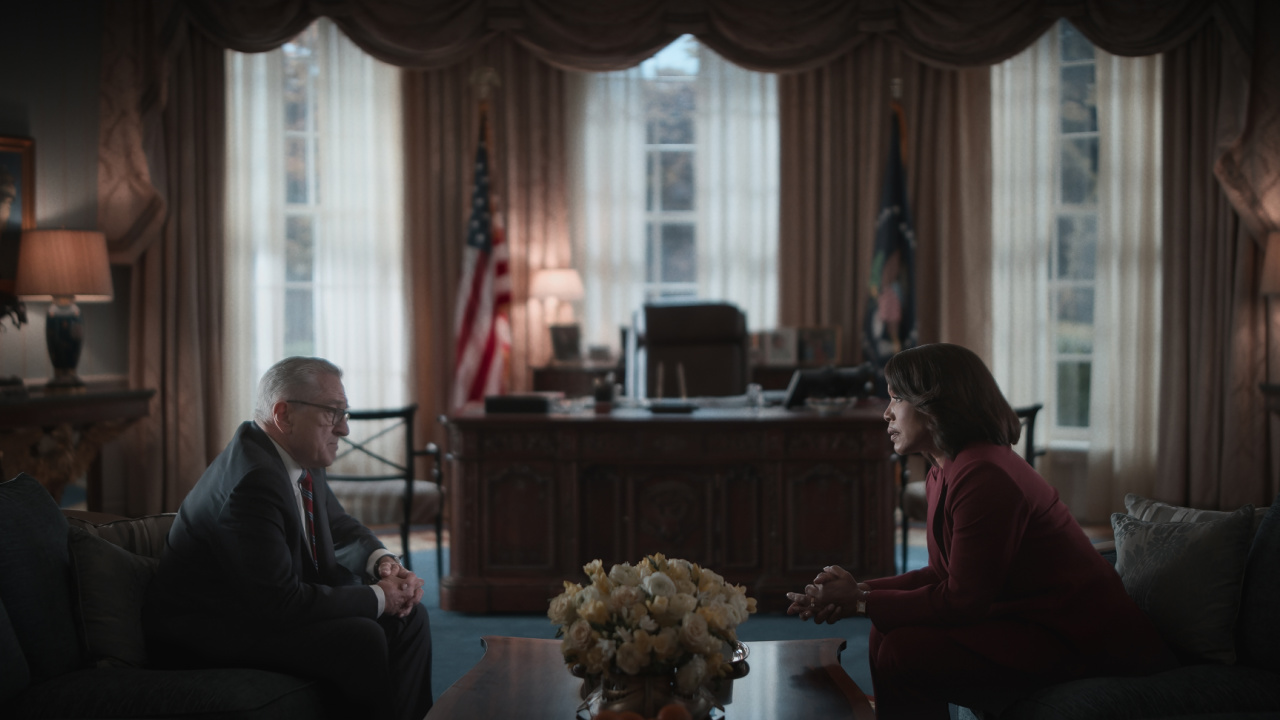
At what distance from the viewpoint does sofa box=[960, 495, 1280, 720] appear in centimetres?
186

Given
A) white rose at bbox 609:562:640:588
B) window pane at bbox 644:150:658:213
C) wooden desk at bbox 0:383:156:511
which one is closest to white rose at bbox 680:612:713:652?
white rose at bbox 609:562:640:588

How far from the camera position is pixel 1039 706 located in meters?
1.89

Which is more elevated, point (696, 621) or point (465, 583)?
point (696, 621)

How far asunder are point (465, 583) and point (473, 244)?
7.99 ft

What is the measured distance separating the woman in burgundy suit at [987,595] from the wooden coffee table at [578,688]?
0.14m

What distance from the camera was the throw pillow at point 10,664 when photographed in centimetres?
181

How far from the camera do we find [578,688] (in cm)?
199

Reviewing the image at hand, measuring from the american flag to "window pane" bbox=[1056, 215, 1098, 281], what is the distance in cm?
342

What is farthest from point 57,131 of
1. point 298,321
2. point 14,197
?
point 298,321

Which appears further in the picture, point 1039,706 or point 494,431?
point 494,431

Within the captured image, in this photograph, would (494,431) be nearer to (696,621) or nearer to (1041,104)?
(696,621)

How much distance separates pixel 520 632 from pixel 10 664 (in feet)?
6.60

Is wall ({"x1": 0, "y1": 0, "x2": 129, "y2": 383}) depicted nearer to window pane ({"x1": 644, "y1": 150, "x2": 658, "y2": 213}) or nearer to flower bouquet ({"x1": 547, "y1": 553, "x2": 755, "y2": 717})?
window pane ({"x1": 644, "y1": 150, "x2": 658, "y2": 213})

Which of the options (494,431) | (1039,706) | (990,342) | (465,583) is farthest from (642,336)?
(1039,706)
